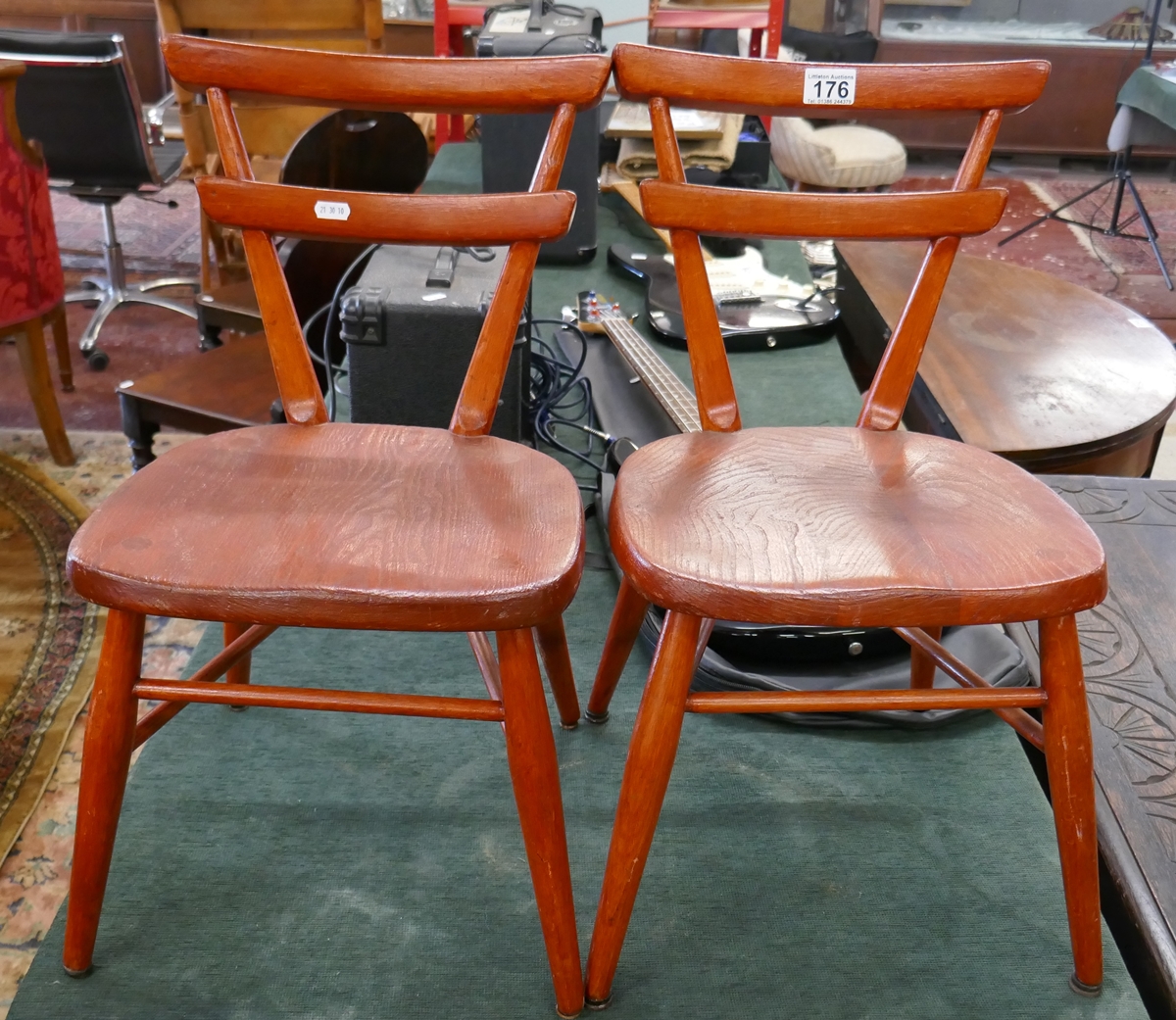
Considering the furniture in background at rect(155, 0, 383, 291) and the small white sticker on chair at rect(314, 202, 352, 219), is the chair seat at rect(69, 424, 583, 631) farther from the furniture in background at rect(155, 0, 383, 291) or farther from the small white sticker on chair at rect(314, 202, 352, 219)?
the furniture in background at rect(155, 0, 383, 291)

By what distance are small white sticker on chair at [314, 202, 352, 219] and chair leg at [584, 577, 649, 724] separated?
0.46 metres

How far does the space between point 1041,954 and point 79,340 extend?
3.00 meters

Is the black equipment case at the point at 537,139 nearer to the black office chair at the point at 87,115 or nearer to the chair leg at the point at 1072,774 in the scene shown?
the black office chair at the point at 87,115

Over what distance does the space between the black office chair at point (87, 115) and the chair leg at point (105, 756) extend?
237 cm

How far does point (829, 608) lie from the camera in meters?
0.73

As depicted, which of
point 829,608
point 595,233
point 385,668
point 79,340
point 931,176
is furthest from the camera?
point 931,176

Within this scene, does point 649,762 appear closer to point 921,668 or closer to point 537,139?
point 921,668

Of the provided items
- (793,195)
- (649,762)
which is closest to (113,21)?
(793,195)

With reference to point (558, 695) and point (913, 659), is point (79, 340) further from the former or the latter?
point (913, 659)

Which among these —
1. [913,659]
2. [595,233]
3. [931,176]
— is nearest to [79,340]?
[595,233]

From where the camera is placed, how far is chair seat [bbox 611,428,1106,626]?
737 mm

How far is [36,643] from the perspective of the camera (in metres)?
1.77

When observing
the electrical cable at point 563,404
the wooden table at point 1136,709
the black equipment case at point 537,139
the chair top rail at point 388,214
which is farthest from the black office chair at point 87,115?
the wooden table at point 1136,709

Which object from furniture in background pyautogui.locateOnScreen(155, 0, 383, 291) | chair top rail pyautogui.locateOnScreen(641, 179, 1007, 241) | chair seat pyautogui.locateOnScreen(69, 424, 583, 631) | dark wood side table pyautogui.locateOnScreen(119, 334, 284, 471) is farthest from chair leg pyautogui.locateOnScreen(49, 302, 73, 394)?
chair top rail pyautogui.locateOnScreen(641, 179, 1007, 241)
